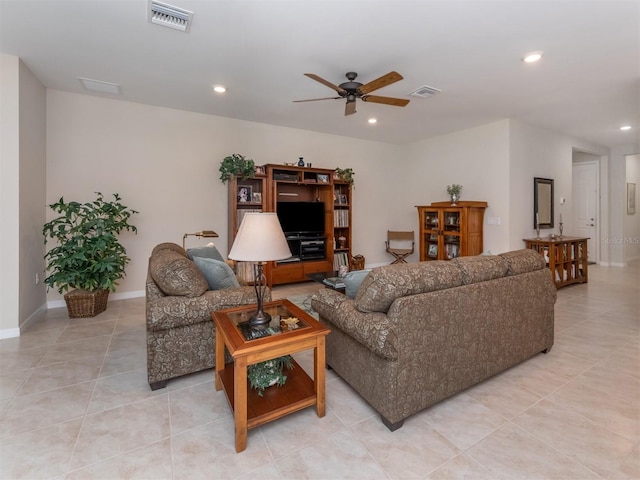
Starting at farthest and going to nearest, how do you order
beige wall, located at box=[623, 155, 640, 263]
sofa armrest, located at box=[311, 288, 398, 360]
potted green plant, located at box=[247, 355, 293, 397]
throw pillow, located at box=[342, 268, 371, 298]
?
1. beige wall, located at box=[623, 155, 640, 263]
2. throw pillow, located at box=[342, 268, 371, 298]
3. potted green plant, located at box=[247, 355, 293, 397]
4. sofa armrest, located at box=[311, 288, 398, 360]

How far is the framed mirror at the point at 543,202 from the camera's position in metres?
5.16

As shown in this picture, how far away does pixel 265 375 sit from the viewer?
1851 millimetres

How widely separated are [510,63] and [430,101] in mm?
1098

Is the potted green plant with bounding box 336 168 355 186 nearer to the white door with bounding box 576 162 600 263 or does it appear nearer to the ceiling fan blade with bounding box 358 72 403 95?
the ceiling fan blade with bounding box 358 72 403 95

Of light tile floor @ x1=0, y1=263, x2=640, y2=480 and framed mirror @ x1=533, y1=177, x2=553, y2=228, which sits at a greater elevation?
framed mirror @ x1=533, y1=177, x2=553, y2=228

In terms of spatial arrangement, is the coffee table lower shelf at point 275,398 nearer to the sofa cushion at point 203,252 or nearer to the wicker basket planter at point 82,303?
the sofa cushion at point 203,252

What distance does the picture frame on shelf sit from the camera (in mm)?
4742

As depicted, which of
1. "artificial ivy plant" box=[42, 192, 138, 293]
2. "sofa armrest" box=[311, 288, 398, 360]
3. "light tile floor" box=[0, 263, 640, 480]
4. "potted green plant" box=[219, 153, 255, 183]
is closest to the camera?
"light tile floor" box=[0, 263, 640, 480]

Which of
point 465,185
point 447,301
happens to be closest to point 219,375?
point 447,301

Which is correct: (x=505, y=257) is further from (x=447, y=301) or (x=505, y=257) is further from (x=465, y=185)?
(x=465, y=185)

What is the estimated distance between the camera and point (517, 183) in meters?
4.89

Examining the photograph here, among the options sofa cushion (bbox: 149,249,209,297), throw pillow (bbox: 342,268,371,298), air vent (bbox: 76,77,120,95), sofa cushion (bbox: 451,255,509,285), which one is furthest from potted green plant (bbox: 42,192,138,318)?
sofa cushion (bbox: 451,255,509,285)

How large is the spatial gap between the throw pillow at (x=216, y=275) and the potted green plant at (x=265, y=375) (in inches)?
31.7

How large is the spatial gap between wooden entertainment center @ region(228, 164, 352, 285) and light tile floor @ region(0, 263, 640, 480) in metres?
2.42
